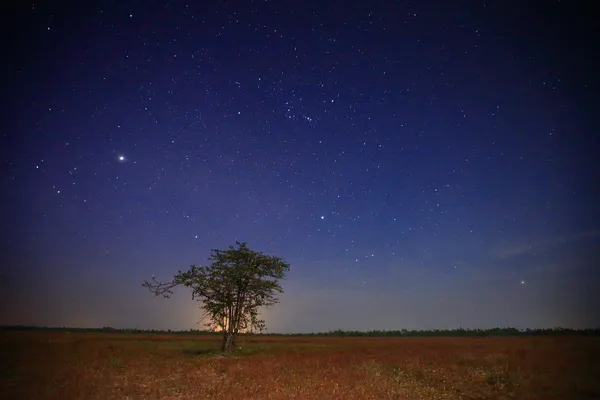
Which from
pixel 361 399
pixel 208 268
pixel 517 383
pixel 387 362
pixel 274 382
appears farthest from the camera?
pixel 208 268

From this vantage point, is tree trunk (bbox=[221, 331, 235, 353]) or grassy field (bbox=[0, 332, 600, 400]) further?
tree trunk (bbox=[221, 331, 235, 353])

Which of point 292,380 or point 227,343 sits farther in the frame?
point 227,343

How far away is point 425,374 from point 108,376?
52.4 ft

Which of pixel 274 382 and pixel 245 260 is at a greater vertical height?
pixel 245 260

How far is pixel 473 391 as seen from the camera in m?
14.9

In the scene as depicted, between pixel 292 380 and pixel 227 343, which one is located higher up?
pixel 292 380

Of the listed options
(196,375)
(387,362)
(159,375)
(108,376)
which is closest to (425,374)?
(387,362)

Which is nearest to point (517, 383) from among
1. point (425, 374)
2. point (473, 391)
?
point (473, 391)

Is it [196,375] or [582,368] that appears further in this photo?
[582,368]

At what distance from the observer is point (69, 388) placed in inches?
478

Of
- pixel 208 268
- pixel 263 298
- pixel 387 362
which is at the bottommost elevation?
pixel 387 362

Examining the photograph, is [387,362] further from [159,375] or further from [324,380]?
[159,375]

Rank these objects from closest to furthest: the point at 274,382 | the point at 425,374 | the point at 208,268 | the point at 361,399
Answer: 1. the point at 361,399
2. the point at 274,382
3. the point at 425,374
4. the point at 208,268

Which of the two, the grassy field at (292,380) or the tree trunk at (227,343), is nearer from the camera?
the grassy field at (292,380)
